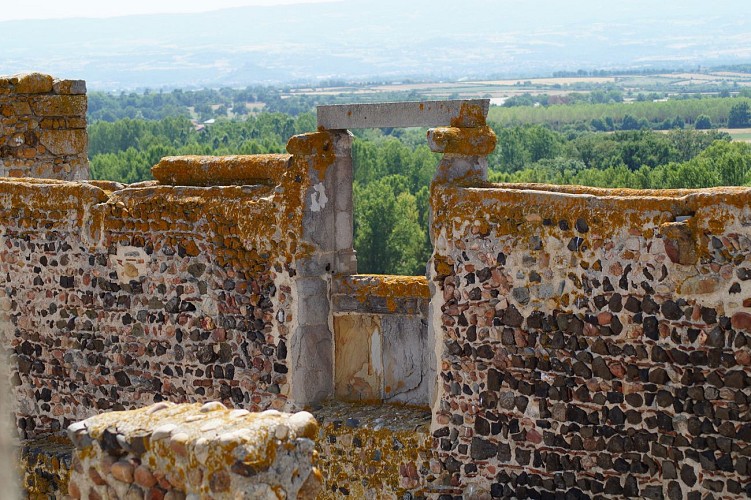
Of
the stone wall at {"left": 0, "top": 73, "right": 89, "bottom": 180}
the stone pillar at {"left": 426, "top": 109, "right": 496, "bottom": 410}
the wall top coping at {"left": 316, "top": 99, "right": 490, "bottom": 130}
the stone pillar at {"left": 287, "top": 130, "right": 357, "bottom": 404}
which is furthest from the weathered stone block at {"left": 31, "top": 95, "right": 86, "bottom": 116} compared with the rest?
the stone pillar at {"left": 426, "top": 109, "right": 496, "bottom": 410}

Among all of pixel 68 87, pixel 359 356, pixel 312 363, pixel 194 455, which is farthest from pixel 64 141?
pixel 194 455

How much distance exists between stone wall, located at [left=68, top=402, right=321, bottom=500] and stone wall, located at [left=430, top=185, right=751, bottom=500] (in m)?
3.64

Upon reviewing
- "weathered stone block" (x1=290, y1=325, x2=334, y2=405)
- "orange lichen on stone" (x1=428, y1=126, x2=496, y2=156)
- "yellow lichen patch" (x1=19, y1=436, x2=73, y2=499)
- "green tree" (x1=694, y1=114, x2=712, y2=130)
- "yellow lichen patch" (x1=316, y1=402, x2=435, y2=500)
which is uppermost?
"orange lichen on stone" (x1=428, y1=126, x2=496, y2=156)

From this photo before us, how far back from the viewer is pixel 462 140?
37.1 ft

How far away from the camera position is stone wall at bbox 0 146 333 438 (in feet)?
39.9

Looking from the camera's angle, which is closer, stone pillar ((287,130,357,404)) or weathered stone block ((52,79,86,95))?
stone pillar ((287,130,357,404))

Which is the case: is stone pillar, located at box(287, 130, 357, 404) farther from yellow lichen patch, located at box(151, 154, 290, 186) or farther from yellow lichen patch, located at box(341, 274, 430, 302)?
yellow lichen patch, located at box(151, 154, 290, 186)

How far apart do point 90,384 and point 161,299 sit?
125 cm

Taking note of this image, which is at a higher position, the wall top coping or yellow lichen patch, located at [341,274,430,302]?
the wall top coping

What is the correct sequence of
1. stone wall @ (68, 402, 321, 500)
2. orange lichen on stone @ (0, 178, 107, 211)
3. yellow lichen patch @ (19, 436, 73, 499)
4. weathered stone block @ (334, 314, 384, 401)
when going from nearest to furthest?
stone wall @ (68, 402, 321, 500)
weathered stone block @ (334, 314, 384, 401)
orange lichen on stone @ (0, 178, 107, 211)
yellow lichen patch @ (19, 436, 73, 499)

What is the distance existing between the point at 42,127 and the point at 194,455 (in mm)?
9831

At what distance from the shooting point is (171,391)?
12750mm

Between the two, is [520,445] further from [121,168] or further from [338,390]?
[121,168]

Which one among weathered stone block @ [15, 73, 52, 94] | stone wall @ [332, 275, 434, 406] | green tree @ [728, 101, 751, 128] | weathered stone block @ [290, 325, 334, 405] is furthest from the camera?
green tree @ [728, 101, 751, 128]
